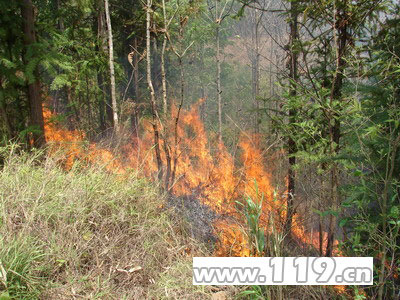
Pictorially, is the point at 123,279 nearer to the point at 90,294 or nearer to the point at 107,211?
the point at 90,294

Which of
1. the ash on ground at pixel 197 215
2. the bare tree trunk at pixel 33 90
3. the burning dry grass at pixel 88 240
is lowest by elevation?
the ash on ground at pixel 197 215

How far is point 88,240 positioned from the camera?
3189 mm

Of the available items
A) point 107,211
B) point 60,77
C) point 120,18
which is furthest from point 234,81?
point 107,211

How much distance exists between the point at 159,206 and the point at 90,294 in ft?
4.81

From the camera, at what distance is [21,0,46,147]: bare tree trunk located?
5445mm

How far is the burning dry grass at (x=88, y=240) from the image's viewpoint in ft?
8.98

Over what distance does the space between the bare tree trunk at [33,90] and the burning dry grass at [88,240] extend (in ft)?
5.31

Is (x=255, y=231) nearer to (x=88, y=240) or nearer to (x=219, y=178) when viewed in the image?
(x=88, y=240)

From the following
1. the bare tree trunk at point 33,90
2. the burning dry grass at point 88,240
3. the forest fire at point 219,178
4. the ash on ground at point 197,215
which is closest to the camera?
the burning dry grass at point 88,240

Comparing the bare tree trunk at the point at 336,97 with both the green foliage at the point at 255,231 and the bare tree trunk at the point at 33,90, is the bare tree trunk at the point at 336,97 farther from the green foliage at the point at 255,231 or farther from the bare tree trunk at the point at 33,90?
the bare tree trunk at the point at 33,90

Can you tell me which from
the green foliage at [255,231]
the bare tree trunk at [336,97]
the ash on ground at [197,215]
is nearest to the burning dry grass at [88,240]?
the ash on ground at [197,215]

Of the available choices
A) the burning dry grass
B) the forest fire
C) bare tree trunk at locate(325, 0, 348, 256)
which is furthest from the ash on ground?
bare tree trunk at locate(325, 0, 348, 256)

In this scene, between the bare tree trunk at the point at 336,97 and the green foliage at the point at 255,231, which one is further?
the bare tree trunk at the point at 336,97

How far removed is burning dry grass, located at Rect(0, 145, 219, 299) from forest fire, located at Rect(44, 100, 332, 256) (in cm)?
49
